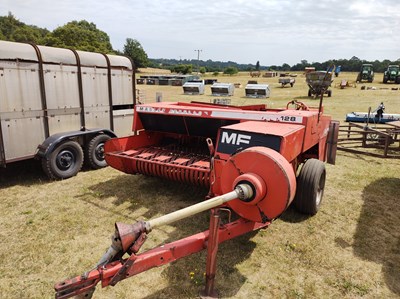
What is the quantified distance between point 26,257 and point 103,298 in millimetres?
1286

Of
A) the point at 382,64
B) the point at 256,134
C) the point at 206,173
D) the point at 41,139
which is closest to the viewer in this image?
the point at 256,134

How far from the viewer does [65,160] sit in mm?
6395

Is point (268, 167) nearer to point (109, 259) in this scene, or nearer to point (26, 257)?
point (109, 259)

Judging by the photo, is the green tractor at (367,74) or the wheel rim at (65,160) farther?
the green tractor at (367,74)

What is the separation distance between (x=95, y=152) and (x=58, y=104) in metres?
1.24

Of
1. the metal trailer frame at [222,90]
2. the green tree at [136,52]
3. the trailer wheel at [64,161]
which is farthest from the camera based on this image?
the green tree at [136,52]

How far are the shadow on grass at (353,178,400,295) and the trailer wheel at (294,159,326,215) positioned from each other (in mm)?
713

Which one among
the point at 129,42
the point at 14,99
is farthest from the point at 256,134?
the point at 129,42

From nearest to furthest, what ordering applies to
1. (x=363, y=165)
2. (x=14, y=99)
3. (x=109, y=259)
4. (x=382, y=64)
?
(x=109, y=259)
(x=14, y=99)
(x=363, y=165)
(x=382, y=64)

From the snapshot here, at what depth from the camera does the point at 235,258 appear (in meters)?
3.78

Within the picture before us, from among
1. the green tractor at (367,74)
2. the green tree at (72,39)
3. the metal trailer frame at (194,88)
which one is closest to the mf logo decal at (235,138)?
the metal trailer frame at (194,88)

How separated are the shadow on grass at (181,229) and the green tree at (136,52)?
3740 inches

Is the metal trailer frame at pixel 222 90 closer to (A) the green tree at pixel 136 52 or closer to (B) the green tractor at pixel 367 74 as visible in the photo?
(B) the green tractor at pixel 367 74

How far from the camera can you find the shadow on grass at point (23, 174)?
6.20 m
